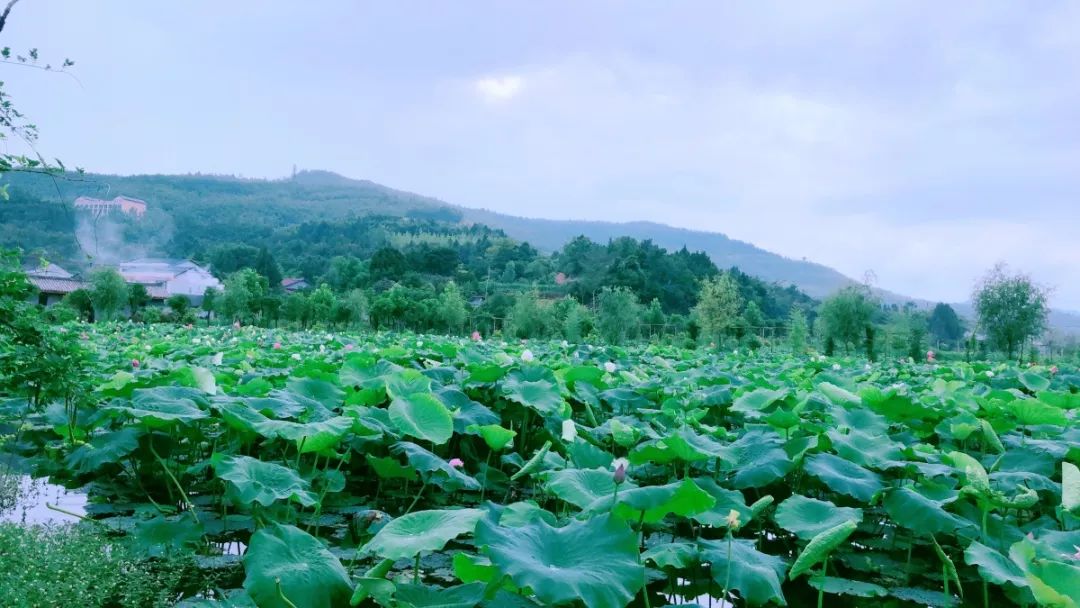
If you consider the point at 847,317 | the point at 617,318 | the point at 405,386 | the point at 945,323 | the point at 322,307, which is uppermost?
the point at 945,323

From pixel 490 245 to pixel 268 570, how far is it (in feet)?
261

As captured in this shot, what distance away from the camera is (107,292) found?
117 ft

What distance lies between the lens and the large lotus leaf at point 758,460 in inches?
122

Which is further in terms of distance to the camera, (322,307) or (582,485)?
(322,307)

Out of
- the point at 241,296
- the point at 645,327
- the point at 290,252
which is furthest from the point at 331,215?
the point at 645,327

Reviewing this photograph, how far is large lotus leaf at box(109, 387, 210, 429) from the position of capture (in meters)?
3.13

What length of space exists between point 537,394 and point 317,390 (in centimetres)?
125

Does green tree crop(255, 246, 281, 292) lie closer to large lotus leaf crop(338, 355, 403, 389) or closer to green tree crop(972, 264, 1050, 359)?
green tree crop(972, 264, 1050, 359)

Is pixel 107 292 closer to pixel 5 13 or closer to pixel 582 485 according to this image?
pixel 5 13

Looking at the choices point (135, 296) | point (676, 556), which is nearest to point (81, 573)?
point (676, 556)

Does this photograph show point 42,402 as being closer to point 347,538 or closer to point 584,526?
point 347,538

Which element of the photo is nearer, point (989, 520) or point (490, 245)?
point (989, 520)

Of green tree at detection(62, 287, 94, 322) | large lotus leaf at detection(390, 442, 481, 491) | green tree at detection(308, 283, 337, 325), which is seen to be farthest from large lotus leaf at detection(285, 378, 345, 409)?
green tree at detection(308, 283, 337, 325)

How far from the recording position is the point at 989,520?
112 inches
